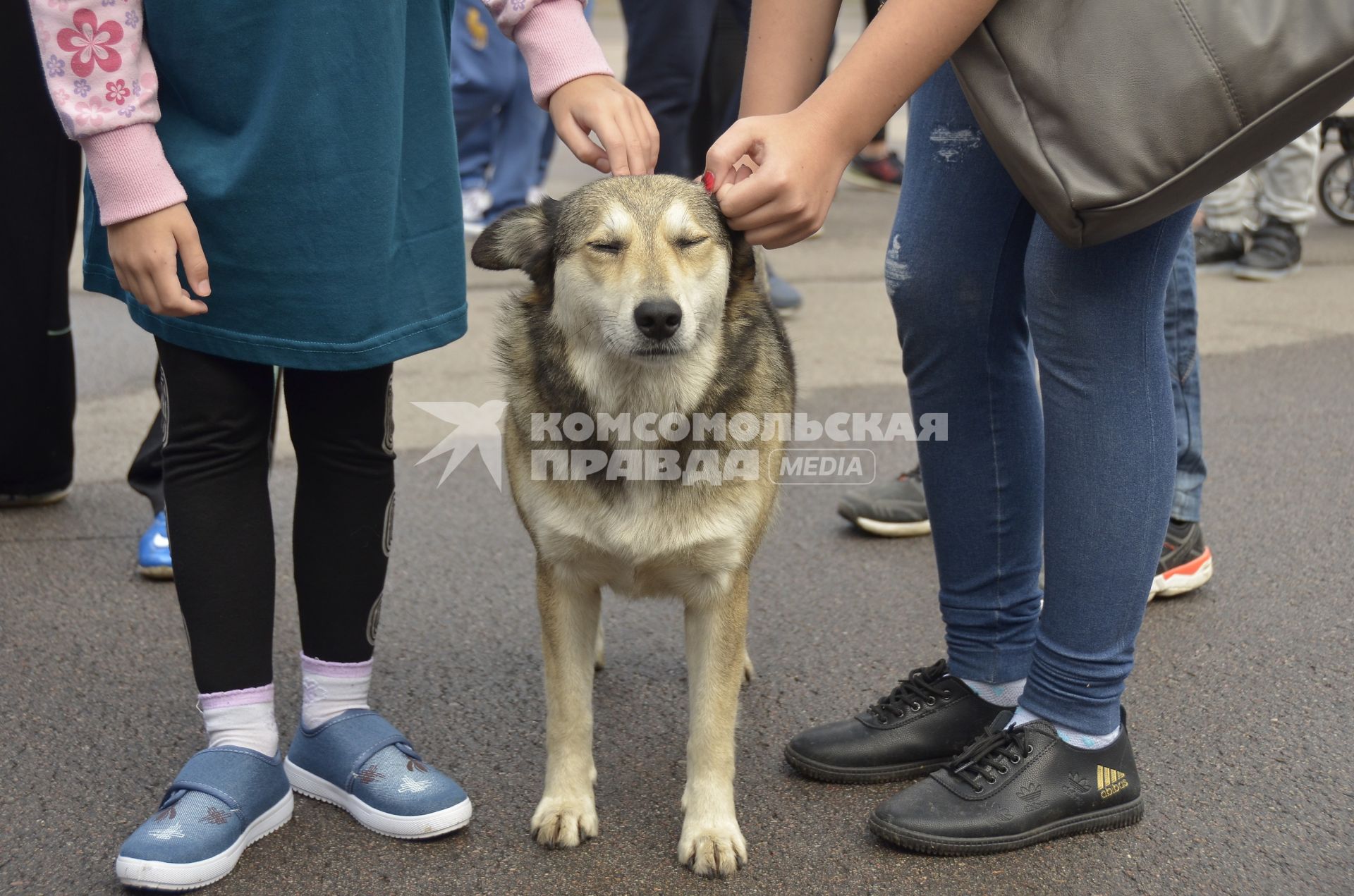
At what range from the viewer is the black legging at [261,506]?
2.08 meters

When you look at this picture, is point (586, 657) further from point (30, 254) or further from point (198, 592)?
point (30, 254)

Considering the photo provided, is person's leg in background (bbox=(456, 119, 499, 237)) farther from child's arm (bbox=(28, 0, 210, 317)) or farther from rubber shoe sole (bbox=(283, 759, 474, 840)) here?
child's arm (bbox=(28, 0, 210, 317))

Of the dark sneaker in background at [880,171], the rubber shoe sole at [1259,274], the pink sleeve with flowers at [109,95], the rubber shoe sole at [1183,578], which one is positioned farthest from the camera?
the dark sneaker in background at [880,171]

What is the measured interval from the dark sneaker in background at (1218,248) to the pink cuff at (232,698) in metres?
6.32

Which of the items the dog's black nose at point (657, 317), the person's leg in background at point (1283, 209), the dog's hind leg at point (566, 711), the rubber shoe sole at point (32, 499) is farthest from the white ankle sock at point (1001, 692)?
the person's leg in background at point (1283, 209)

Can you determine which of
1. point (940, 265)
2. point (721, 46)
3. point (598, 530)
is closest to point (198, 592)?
point (598, 530)

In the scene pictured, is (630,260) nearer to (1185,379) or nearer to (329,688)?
(329,688)

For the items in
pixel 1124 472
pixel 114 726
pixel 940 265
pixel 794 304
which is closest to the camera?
pixel 1124 472

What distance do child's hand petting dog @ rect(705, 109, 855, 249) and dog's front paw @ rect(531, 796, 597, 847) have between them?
1.08 m

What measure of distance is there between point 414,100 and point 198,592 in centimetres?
94

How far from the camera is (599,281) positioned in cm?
220

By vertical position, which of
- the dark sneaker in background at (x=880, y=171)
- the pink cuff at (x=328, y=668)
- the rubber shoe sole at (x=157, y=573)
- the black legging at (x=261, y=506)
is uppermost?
the black legging at (x=261, y=506)

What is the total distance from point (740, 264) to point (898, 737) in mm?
989

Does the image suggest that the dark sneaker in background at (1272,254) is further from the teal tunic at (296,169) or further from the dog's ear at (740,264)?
the teal tunic at (296,169)
